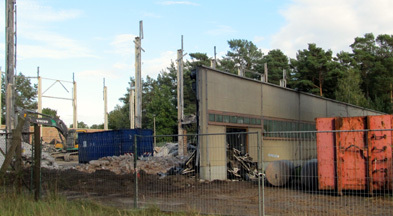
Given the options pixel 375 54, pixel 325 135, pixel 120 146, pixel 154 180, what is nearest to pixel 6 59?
pixel 120 146

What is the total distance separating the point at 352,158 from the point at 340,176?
2.19 feet

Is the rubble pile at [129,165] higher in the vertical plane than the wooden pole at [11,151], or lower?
lower

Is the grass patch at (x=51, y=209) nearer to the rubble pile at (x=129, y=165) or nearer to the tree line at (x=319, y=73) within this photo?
the rubble pile at (x=129, y=165)

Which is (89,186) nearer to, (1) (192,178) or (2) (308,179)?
(1) (192,178)

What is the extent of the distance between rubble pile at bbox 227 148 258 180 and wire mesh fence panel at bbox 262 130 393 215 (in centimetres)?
220

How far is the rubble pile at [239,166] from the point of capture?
50.2ft

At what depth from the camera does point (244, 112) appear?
61.5ft

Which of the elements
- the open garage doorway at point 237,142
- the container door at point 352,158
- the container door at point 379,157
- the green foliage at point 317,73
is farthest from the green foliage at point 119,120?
the container door at point 379,157

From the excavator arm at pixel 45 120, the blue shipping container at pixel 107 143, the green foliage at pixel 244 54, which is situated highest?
the green foliage at pixel 244 54

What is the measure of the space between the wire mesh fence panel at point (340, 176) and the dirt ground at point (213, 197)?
0.03 metres

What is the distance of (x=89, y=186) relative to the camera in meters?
14.2

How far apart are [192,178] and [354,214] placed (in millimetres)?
6302

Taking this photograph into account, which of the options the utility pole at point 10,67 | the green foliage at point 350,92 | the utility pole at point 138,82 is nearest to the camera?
the utility pole at point 10,67

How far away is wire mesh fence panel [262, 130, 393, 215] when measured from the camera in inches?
399
